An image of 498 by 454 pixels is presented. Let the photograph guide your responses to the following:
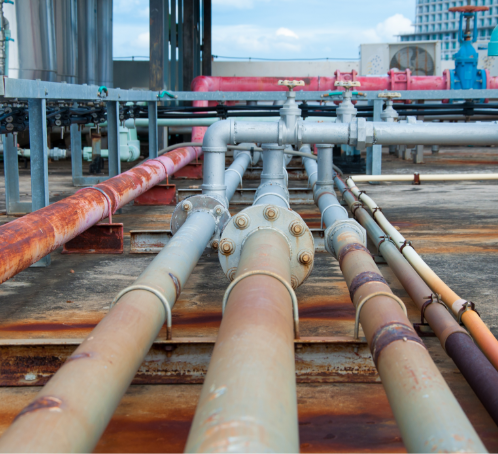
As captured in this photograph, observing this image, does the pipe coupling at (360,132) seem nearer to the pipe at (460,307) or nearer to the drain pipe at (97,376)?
the pipe at (460,307)

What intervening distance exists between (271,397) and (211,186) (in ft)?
8.67

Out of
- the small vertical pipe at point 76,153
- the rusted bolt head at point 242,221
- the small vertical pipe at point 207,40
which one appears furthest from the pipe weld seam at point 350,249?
the small vertical pipe at point 207,40

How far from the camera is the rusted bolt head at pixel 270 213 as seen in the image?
2797 mm

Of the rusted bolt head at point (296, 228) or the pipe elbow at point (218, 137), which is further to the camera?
the pipe elbow at point (218, 137)

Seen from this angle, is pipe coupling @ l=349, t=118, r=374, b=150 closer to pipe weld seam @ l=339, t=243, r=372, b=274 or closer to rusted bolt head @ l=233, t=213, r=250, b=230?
pipe weld seam @ l=339, t=243, r=372, b=274

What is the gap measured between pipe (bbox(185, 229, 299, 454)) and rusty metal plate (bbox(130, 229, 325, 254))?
7.27 ft

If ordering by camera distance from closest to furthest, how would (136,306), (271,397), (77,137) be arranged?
(271,397) < (136,306) < (77,137)

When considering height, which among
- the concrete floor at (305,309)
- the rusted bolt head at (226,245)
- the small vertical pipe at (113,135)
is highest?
the small vertical pipe at (113,135)

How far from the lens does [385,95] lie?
6.50m

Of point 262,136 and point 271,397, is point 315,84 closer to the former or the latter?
point 262,136

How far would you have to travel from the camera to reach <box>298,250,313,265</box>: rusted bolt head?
9.14ft

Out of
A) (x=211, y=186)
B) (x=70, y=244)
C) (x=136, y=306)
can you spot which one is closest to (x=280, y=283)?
(x=136, y=306)

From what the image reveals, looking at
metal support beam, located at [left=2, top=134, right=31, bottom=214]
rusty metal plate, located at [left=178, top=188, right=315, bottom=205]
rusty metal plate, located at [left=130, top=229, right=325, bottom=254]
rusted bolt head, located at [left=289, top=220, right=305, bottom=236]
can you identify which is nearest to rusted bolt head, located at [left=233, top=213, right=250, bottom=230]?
rusted bolt head, located at [left=289, top=220, right=305, bottom=236]

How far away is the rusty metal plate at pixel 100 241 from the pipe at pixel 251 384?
2433 mm
